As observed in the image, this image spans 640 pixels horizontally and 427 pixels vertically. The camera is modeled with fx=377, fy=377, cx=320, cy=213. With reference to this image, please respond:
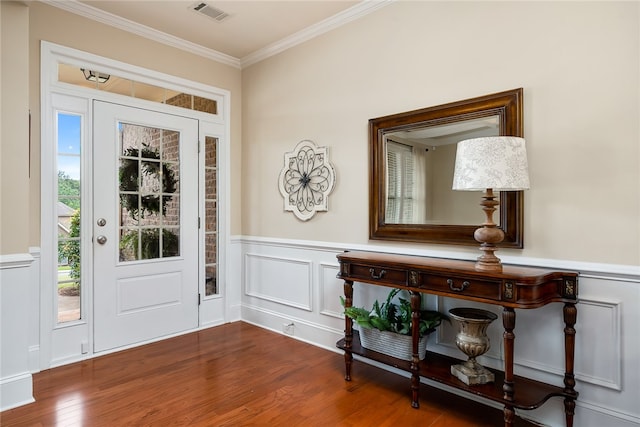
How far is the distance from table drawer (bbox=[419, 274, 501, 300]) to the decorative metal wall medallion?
4.13 ft

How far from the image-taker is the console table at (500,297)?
5.95 feet

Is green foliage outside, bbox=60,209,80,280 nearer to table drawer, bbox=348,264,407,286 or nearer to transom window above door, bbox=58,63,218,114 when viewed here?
transom window above door, bbox=58,63,218,114

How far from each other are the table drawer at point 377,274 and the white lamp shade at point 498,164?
0.69 m

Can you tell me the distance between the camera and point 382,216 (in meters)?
2.77

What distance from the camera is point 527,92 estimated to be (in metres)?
2.12

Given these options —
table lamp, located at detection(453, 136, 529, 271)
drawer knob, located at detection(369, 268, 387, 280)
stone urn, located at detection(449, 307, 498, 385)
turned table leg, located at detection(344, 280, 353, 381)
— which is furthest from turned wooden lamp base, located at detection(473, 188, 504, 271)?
turned table leg, located at detection(344, 280, 353, 381)

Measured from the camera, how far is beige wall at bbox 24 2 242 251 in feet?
8.97

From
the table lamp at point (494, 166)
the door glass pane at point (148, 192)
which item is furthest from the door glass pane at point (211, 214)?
the table lamp at point (494, 166)

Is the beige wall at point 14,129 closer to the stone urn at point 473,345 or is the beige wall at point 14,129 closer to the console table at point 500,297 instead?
the console table at point 500,297

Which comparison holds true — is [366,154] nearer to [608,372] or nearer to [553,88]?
[553,88]

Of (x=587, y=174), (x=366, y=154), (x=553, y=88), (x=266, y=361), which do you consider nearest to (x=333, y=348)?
(x=266, y=361)

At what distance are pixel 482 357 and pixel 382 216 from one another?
1.11 metres

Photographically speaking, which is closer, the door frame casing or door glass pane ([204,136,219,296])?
the door frame casing

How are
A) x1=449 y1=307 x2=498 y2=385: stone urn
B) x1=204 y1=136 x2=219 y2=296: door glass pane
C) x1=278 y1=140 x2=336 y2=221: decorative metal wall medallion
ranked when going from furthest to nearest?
x1=204 y1=136 x2=219 y2=296: door glass pane → x1=278 y1=140 x2=336 y2=221: decorative metal wall medallion → x1=449 y1=307 x2=498 y2=385: stone urn
